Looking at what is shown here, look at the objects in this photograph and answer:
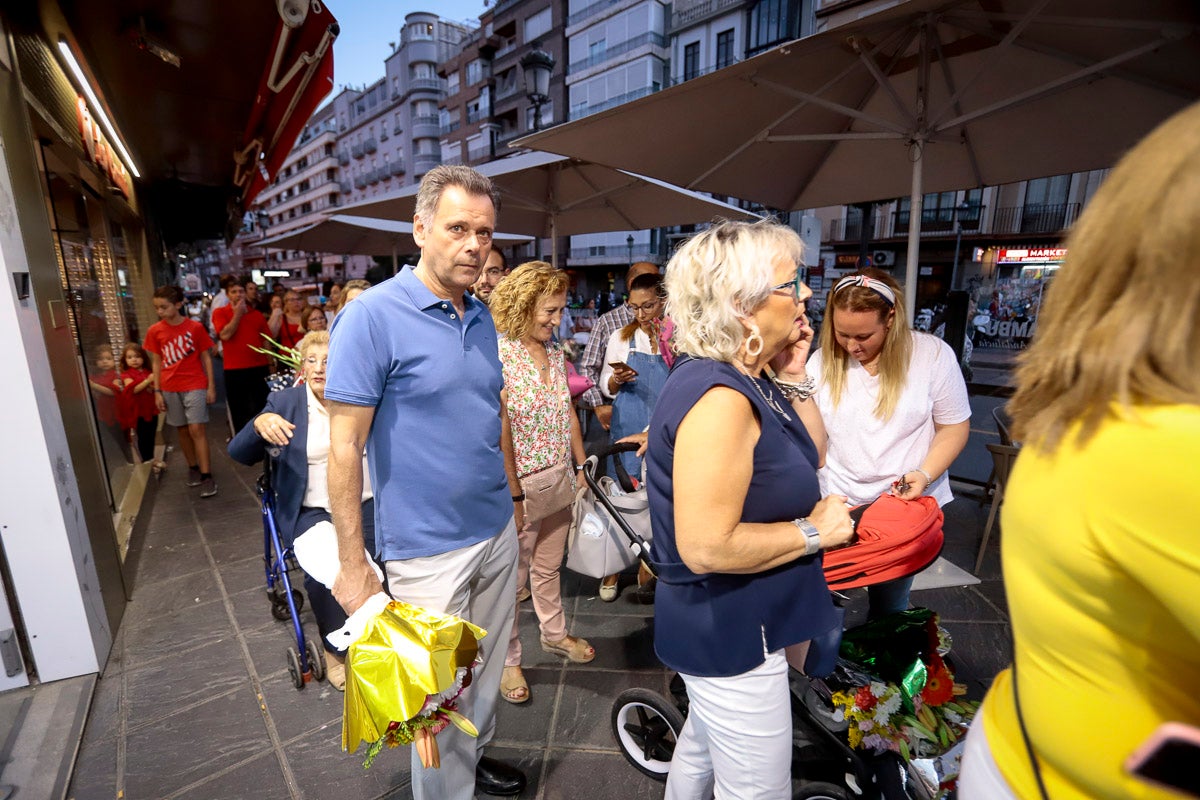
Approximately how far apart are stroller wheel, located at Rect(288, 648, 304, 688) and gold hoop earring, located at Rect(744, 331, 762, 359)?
2764 millimetres

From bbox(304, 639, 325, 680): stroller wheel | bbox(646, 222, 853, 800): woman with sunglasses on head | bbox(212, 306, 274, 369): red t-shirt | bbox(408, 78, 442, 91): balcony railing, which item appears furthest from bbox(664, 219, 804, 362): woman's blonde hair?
bbox(408, 78, 442, 91): balcony railing

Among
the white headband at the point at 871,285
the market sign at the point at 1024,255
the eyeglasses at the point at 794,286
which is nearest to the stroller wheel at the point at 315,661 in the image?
the eyeglasses at the point at 794,286

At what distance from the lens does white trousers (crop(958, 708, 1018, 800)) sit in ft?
2.85

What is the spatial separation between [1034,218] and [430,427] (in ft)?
95.5

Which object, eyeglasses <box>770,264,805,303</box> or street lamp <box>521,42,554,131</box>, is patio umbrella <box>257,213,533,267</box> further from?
eyeglasses <box>770,264,805,303</box>

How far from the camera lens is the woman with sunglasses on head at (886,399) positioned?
7.46ft

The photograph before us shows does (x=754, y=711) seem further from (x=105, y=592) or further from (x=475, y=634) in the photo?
(x=105, y=592)

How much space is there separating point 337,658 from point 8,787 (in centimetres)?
122

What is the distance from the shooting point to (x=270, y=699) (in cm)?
279

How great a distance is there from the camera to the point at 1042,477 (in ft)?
2.39

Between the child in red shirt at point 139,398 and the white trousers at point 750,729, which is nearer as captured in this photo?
the white trousers at point 750,729

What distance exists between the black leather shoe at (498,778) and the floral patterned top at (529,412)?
1212 mm

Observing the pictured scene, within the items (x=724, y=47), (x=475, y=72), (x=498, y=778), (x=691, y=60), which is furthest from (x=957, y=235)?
(x=475, y=72)

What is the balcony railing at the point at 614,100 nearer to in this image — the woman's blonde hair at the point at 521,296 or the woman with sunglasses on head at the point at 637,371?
the woman with sunglasses on head at the point at 637,371
